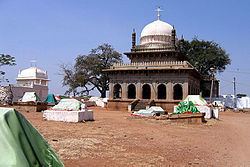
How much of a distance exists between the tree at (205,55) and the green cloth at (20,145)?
55.6 metres

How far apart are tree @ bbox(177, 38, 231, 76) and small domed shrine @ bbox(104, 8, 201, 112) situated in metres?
12.7

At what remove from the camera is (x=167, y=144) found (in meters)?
12.2

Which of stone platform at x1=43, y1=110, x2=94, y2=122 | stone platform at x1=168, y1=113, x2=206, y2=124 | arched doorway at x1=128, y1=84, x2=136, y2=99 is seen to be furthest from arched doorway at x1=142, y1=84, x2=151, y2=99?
stone platform at x1=43, y1=110, x2=94, y2=122

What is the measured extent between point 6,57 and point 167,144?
43040 mm

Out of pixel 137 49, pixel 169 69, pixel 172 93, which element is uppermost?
pixel 137 49

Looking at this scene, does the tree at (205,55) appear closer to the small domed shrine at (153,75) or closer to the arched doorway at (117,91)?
the small domed shrine at (153,75)

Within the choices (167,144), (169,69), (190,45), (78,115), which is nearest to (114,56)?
(190,45)

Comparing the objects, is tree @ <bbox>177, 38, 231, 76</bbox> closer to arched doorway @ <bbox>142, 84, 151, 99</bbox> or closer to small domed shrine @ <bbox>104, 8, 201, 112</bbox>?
small domed shrine @ <bbox>104, 8, 201, 112</bbox>

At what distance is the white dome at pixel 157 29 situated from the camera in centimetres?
4584

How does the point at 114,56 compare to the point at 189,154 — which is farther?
the point at 114,56

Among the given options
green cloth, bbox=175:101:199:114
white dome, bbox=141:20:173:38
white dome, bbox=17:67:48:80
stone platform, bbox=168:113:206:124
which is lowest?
stone platform, bbox=168:113:206:124

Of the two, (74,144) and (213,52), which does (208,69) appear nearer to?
(213,52)

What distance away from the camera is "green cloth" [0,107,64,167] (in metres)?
2.63

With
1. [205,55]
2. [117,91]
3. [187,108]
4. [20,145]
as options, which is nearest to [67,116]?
[187,108]
